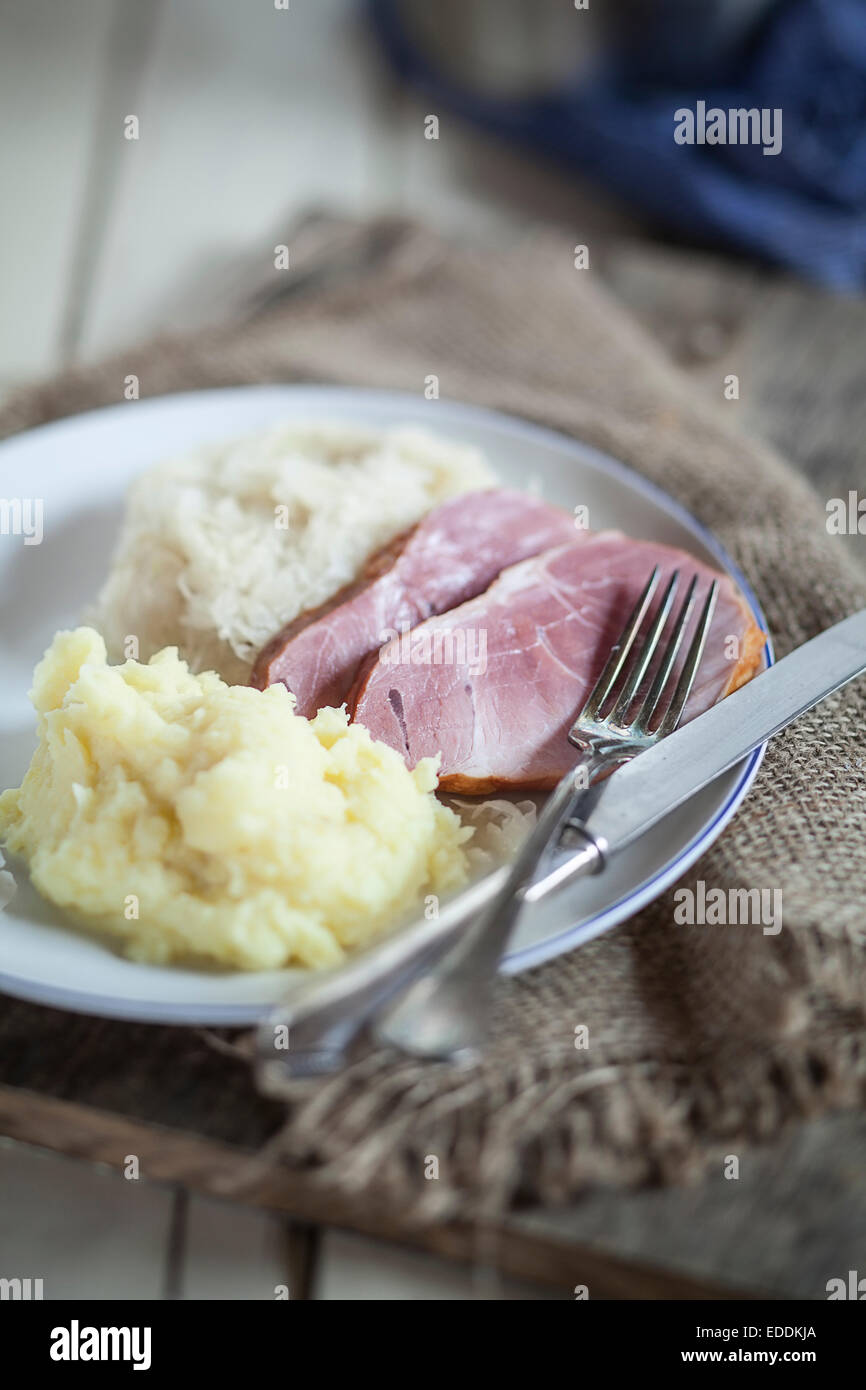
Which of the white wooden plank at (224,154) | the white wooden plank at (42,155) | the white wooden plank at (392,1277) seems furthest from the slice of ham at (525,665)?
the white wooden plank at (42,155)

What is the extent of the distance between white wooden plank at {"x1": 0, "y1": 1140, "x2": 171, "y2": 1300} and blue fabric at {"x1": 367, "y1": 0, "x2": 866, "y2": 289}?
3924 mm

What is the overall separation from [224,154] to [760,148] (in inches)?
89.0

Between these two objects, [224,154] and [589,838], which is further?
[224,154]

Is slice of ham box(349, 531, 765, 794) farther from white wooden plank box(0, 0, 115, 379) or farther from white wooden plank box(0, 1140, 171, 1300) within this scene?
white wooden plank box(0, 0, 115, 379)

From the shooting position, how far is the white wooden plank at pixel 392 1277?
185 cm

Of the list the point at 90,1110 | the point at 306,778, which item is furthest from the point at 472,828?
the point at 90,1110

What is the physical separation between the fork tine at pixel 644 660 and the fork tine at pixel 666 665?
25 mm

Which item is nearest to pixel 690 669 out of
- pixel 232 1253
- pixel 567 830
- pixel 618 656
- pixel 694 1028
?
pixel 618 656

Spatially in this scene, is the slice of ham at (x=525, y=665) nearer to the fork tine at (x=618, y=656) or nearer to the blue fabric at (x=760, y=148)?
the fork tine at (x=618, y=656)

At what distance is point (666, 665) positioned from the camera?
2305 millimetres

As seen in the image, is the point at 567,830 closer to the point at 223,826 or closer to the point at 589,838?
the point at 589,838

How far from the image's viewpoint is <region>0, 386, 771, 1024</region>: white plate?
69.3 inches

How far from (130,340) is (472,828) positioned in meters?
2.84

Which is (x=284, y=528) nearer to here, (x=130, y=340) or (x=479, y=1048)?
(x=479, y=1048)
